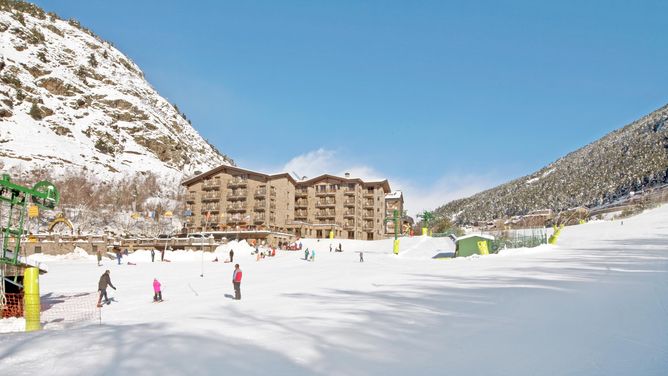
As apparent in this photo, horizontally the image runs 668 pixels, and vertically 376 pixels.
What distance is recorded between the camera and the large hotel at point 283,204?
76875 mm

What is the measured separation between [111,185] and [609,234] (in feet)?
298

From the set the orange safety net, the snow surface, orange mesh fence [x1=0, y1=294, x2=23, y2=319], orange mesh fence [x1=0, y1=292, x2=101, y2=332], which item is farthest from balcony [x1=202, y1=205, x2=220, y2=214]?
the snow surface

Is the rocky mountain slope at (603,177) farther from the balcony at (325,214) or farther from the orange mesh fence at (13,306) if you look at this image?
the orange mesh fence at (13,306)

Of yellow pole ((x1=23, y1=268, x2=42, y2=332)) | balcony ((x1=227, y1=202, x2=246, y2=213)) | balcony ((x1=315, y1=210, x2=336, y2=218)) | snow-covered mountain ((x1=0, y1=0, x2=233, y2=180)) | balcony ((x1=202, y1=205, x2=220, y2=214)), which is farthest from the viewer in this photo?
snow-covered mountain ((x1=0, y1=0, x2=233, y2=180))

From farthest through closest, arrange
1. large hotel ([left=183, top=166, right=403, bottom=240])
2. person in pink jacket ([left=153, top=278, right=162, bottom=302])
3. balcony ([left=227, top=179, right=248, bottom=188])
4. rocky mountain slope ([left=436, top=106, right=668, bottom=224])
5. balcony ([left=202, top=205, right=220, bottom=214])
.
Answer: rocky mountain slope ([left=436, top=106, right=668, bottom=224]) < balcony ([left=202, top=205, right=220, bottom=214]) < balcony ([left=227, top=179, right=248, bottom=188]) < large hotel ([left=183, top=166, right=403, bottom=240]) < person in pink jacket ([left=153, top=278, right=162, bottom=302])

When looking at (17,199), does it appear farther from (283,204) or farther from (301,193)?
(301,193)

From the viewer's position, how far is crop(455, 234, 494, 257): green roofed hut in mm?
33125

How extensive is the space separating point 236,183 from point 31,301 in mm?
65155

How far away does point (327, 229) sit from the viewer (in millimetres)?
82312

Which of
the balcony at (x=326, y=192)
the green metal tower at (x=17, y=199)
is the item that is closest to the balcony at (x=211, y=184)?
the balcony at (x=326, y=192)

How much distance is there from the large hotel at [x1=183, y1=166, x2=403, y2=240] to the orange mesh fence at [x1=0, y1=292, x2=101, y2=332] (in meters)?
51.4

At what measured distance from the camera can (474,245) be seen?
34.9 meters

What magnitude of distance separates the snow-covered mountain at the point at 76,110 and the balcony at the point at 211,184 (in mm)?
32398

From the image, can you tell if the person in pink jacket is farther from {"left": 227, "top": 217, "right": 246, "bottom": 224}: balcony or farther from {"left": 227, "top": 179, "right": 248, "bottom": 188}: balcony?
{"left": 227, "top": 179, "right": 248, "bottom": 188}: balcony
